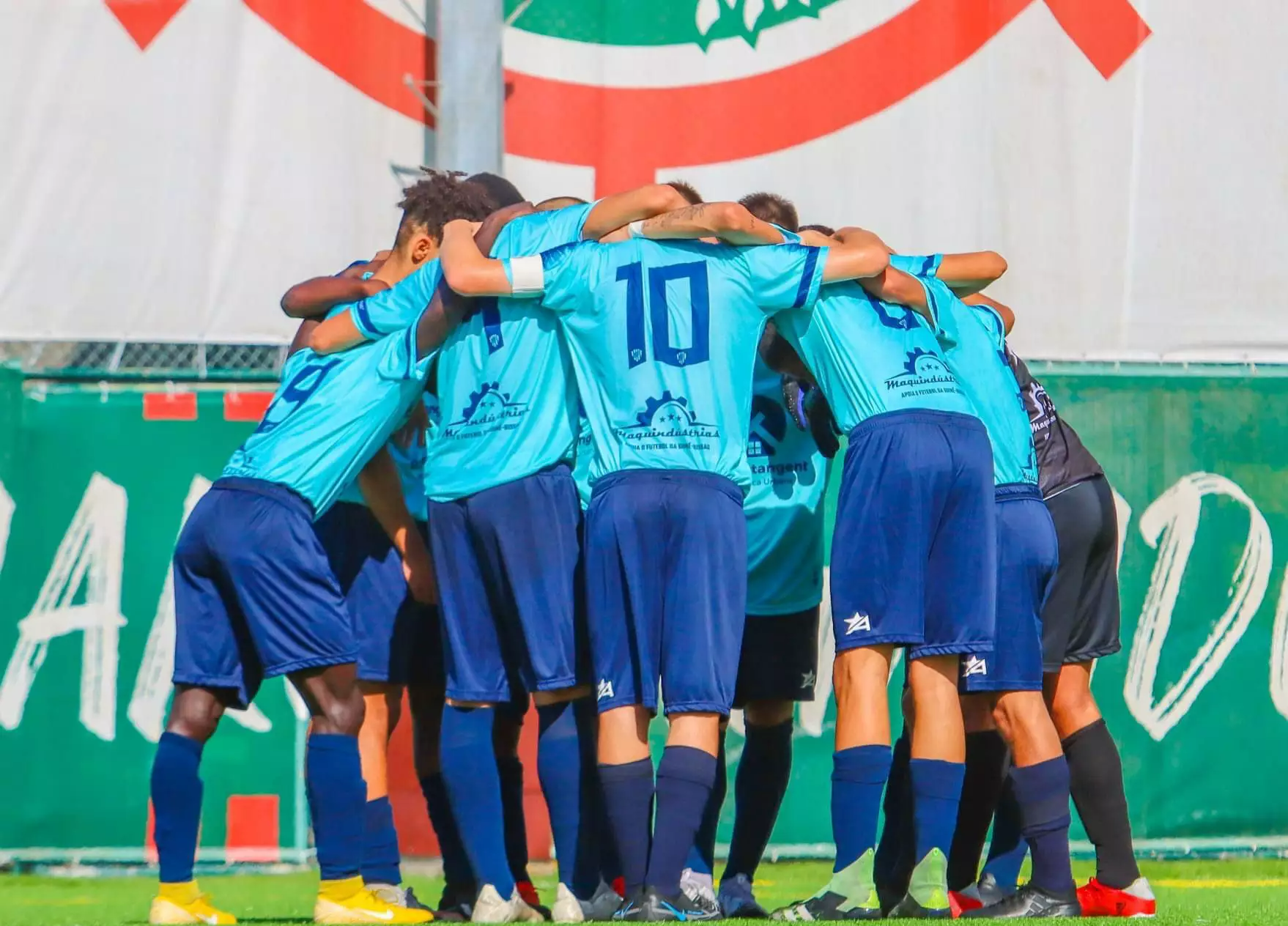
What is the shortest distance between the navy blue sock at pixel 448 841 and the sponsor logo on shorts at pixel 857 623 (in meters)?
1.28

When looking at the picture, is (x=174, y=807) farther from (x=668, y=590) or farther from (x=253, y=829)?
(x=253, y=829)

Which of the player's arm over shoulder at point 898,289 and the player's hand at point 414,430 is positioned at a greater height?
the player's arm over shoulder at point 898,289

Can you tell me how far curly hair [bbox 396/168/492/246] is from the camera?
4.98 m

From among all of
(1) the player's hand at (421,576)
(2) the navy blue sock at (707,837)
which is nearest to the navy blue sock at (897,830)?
(2) the navy blue sock at (707,837)

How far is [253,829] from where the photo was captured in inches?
263

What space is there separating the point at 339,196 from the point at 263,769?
2.46m

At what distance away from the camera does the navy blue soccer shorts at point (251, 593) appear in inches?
174

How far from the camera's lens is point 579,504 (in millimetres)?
4570

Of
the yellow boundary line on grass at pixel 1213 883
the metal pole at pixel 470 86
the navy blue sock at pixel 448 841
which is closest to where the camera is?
the navy blue sock at pixel 448 841

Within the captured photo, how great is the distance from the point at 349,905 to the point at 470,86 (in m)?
3.70

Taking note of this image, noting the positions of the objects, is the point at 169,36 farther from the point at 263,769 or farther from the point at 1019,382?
the point at 1019,382

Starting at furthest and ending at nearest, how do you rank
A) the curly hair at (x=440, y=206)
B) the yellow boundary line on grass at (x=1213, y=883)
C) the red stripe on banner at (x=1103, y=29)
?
1. the red stripe on banner at (x=1103, y=29)
2. the yellow boundary line on grass at (x=1213, y=883)
3. the curly hair at (x=440, y=206)

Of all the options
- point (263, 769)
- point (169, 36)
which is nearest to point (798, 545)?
point (263, 769)

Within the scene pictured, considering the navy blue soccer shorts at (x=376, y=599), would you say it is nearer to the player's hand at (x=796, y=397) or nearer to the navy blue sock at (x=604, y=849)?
the navy blue sock at (x=604, y=849)
